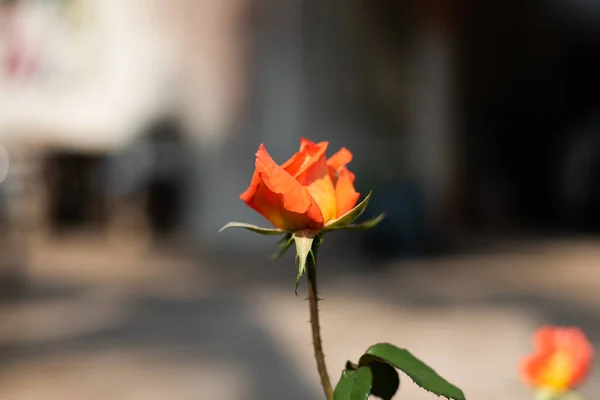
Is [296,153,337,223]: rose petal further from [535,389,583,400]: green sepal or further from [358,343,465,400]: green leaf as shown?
[535,389,583,400]: green sepal

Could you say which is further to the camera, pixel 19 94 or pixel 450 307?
pixel 19 94

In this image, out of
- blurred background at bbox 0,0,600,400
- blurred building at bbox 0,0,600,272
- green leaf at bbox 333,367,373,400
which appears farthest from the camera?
blurred building at bbox 0,0,600,272

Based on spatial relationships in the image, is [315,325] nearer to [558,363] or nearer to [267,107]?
[558,363]

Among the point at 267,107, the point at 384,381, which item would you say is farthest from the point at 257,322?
the point at 267,107

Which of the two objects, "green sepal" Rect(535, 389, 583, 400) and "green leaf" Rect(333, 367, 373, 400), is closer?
"green leaf" Rect(333, 367, 373, 400)

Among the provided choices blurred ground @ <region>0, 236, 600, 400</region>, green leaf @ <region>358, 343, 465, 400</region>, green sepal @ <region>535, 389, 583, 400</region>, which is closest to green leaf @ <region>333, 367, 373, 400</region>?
green leaf @ <region>358, 343, 465, 400</region>

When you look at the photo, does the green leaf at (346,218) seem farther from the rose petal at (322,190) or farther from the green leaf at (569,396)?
the green leaf at (569,396)

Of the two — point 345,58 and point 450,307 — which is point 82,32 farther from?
point 450,307

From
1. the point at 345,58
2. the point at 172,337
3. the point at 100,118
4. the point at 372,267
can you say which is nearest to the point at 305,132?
the point at 345,58
